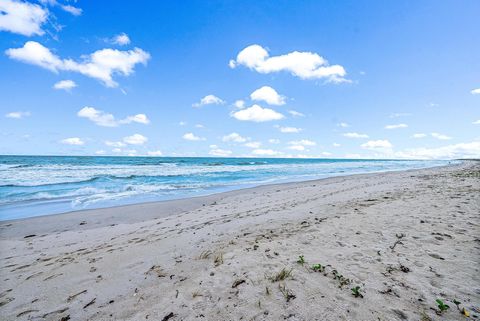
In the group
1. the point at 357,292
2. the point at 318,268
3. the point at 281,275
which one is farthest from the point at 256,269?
the point at 357,292

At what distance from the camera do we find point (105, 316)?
308cm

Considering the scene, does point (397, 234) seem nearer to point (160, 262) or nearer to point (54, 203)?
point (160, 262)

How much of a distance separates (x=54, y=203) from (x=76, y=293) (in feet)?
35.6

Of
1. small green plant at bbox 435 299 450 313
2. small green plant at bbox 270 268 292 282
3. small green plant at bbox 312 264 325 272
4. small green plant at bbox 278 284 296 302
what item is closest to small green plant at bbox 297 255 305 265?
small green plant at bbox 312 264 325 272

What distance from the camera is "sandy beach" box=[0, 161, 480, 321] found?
120 inches

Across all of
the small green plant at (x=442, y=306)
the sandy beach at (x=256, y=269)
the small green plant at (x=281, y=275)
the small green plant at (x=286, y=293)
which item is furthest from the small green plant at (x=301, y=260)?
the small green plant at (x=442, y=306)

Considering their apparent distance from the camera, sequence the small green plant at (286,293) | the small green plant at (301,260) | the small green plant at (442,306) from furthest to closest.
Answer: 1. the small green plant at (301,260)
2. the small green plant at (286,293)
3. the small green plant at (442,306)

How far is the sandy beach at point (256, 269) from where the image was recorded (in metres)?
3.06

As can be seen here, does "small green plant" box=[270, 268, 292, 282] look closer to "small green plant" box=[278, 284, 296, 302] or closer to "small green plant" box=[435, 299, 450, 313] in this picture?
"small green plant" box=[278, 284, 296, 302]

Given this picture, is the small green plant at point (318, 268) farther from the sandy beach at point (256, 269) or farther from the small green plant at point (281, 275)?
the small green plant at point (281, 275)

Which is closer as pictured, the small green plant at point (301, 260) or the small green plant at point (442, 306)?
the small green plant at point (442, 306)

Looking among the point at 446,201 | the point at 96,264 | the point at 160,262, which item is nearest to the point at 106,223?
the point at 96,264

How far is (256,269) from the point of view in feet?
13.1

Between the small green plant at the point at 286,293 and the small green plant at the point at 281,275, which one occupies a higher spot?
the small green plant at the point at 281,275
